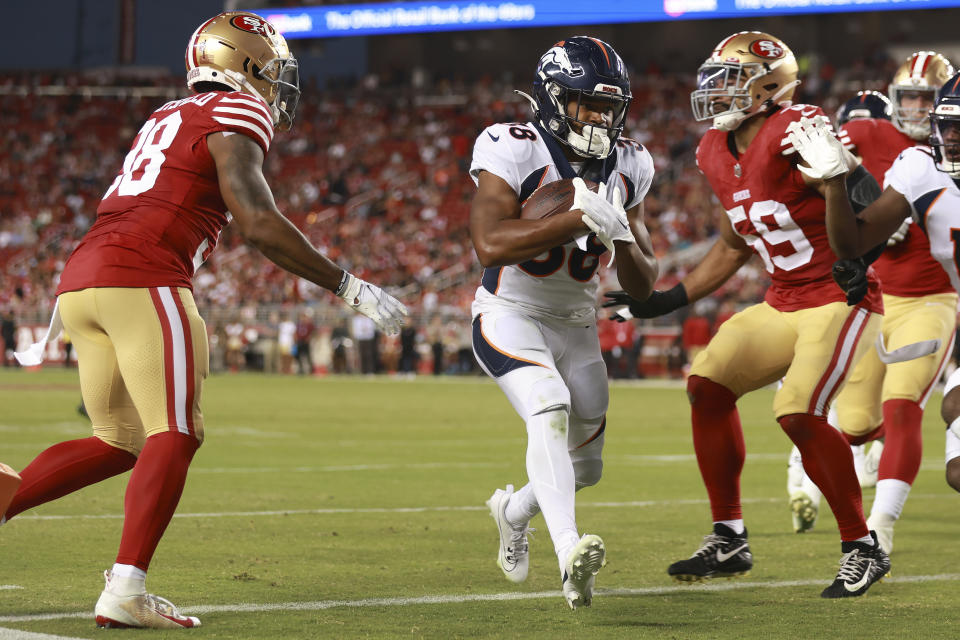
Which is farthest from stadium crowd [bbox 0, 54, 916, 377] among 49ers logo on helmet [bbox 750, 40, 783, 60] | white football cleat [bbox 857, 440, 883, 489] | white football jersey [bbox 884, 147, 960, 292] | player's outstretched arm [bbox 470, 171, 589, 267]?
player's outstretched arm [bbox 470, 171, 589, 267]

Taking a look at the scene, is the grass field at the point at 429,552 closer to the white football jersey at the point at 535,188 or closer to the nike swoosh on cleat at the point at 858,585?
the nike swoosh on cleat at the point at 858,585

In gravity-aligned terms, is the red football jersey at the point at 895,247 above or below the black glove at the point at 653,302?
above

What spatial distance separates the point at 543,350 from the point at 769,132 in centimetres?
134

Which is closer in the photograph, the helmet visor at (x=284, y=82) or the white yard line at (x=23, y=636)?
the white yard line at (x=23, y=636)

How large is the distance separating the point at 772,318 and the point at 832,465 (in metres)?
0.62

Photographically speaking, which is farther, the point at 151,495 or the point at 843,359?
the point at 843,359

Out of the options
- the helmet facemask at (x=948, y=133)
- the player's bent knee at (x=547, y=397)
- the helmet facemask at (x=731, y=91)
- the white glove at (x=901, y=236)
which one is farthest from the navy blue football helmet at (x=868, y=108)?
the player's bent knee at (x=547, y=397)

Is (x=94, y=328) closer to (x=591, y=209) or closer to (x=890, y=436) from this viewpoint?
(x=591, y=209)

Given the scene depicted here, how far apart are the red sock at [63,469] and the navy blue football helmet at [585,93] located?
1844 mm

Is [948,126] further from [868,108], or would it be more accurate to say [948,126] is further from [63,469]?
[63,469]

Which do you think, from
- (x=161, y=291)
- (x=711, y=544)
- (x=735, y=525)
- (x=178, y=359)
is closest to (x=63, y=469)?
(x=178, y=359)

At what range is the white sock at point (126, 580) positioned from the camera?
13.0 feet

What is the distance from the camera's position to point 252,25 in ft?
14.8

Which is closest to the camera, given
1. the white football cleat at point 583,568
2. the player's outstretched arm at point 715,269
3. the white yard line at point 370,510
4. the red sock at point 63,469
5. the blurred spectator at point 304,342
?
the white football cleat at point 583,568
